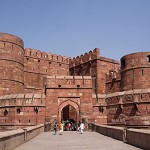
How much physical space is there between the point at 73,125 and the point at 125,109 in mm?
3731

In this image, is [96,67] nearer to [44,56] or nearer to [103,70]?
[103,70]

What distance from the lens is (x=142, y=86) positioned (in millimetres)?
20984

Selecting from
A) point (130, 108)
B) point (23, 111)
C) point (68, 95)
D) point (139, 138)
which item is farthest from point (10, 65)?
point (139, 138)

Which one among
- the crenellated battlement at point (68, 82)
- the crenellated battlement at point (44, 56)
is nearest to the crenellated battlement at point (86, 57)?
the crenellated battlement at point (44, 56)

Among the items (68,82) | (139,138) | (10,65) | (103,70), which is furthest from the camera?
(103,70)

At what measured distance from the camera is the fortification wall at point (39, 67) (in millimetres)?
25656

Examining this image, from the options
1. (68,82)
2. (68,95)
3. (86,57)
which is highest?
(86,57)

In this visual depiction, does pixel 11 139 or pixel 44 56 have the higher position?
pixel 44 56

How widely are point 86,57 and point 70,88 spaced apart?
32.2 ft

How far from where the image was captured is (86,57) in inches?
1049

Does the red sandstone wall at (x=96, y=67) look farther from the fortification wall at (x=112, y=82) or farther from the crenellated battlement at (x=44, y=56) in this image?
the crenellated battlement at (x=44, y=56)

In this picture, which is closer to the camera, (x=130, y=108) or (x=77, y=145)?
(x=77, y=145)

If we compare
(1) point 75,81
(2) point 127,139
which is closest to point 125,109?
(1) point 75,81

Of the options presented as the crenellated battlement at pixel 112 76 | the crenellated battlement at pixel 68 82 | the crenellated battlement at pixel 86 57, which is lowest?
the crenellated battlement at pixel 68 82
